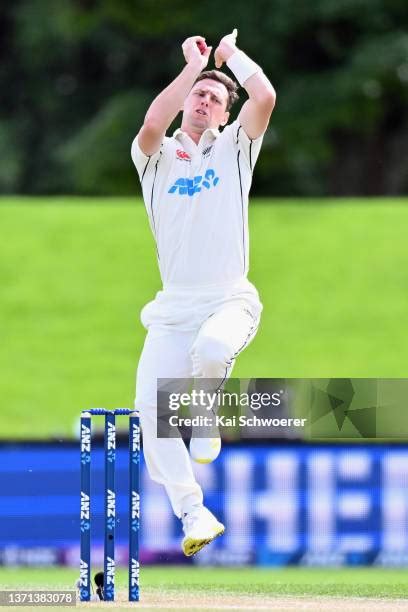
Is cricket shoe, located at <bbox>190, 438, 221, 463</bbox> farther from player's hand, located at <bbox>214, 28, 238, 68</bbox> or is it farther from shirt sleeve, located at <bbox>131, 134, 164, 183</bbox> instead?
player's hand, located at <bbox>214, 28, 238, 68</bbox>

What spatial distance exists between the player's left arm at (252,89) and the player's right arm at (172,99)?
12 centimetres

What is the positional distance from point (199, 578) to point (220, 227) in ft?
13.6

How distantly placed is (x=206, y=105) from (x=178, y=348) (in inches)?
45.1

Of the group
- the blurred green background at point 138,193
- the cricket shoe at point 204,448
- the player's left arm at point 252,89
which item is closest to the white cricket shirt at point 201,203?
the player's left arm at point 252,89

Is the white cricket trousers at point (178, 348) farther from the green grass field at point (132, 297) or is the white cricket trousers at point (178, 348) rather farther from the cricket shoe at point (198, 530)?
the green grass field at point (132, 297)

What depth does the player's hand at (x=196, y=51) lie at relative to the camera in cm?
713

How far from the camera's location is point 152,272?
17.7 metres

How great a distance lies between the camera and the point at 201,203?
7.23 metres

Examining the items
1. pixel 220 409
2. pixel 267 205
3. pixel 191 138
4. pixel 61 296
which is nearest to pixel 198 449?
pixel 220 409

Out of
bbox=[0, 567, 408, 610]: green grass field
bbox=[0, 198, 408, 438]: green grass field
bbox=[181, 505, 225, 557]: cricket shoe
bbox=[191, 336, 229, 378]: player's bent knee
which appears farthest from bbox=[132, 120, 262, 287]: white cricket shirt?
bbox=[0, 198, 408, 438]: green grass field

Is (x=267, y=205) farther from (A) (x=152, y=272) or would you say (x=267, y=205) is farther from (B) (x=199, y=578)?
(B) (x=199, y=578)

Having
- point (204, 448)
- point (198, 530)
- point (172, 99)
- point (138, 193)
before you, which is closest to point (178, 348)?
point (204, 448)

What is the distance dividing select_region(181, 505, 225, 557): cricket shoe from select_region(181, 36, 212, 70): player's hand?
6.70 feet

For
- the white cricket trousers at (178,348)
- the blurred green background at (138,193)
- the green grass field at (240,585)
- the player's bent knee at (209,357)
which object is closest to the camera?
the player's bent knee at (209,357)
